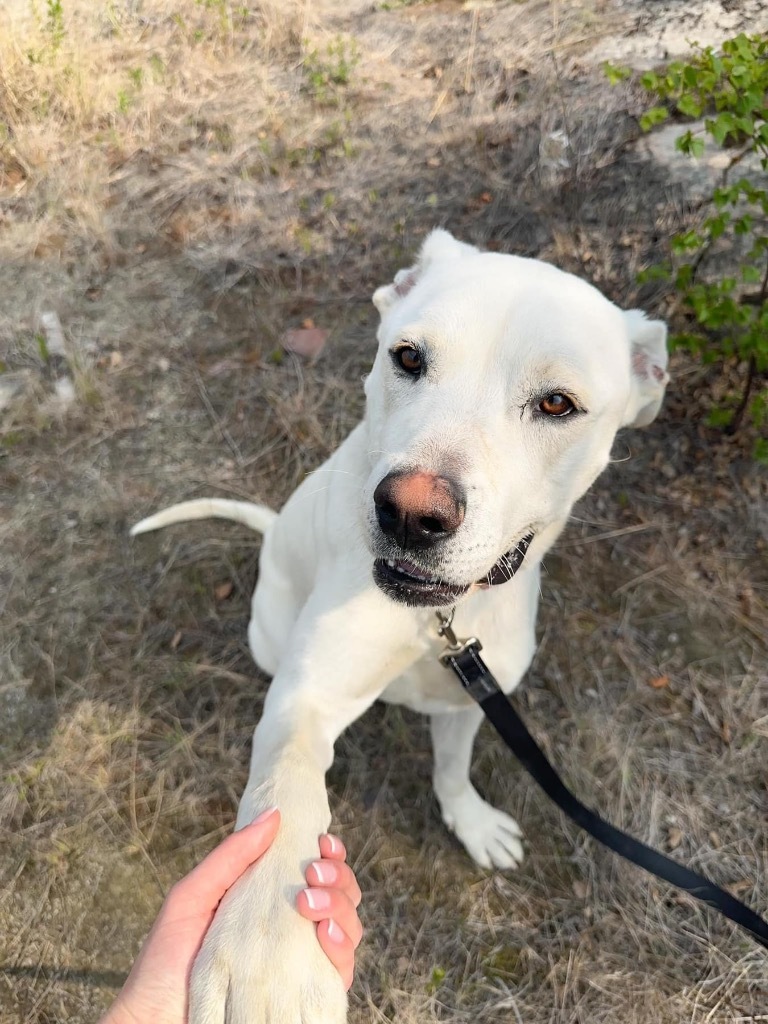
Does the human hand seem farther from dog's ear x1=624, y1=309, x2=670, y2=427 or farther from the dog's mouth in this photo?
dog's ear x1=624, y1=309, x2=670, y2=427

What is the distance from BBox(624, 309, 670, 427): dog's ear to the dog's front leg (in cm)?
101

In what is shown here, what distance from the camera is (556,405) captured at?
1.74 meters

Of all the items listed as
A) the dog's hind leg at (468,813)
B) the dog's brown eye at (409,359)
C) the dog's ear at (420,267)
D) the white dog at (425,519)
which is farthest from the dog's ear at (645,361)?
the dog's hind leg at (468,813)

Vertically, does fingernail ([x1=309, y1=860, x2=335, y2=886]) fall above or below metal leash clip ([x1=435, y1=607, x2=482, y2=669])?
above

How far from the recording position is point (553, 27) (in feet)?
17.1

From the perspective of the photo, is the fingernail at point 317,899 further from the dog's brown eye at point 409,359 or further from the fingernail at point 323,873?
the dog's brown eye at point 409,359

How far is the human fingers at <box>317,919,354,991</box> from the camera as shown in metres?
1.44

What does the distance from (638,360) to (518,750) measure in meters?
1.25

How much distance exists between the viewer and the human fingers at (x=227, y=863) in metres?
1.50

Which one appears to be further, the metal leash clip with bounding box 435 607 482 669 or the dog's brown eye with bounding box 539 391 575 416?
the metal leash clip with bounding box 435 607 482 669

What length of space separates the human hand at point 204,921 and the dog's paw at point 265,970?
0.05 meters

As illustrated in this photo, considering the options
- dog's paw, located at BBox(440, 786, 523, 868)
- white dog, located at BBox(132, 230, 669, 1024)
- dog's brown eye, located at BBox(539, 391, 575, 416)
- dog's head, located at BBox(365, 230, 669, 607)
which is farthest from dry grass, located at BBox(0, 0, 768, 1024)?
dog's brown eye, located at BBox(539, 391, 575, 416)

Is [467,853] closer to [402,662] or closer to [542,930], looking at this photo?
[542,930]

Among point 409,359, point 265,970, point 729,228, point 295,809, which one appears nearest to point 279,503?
point 409,359
